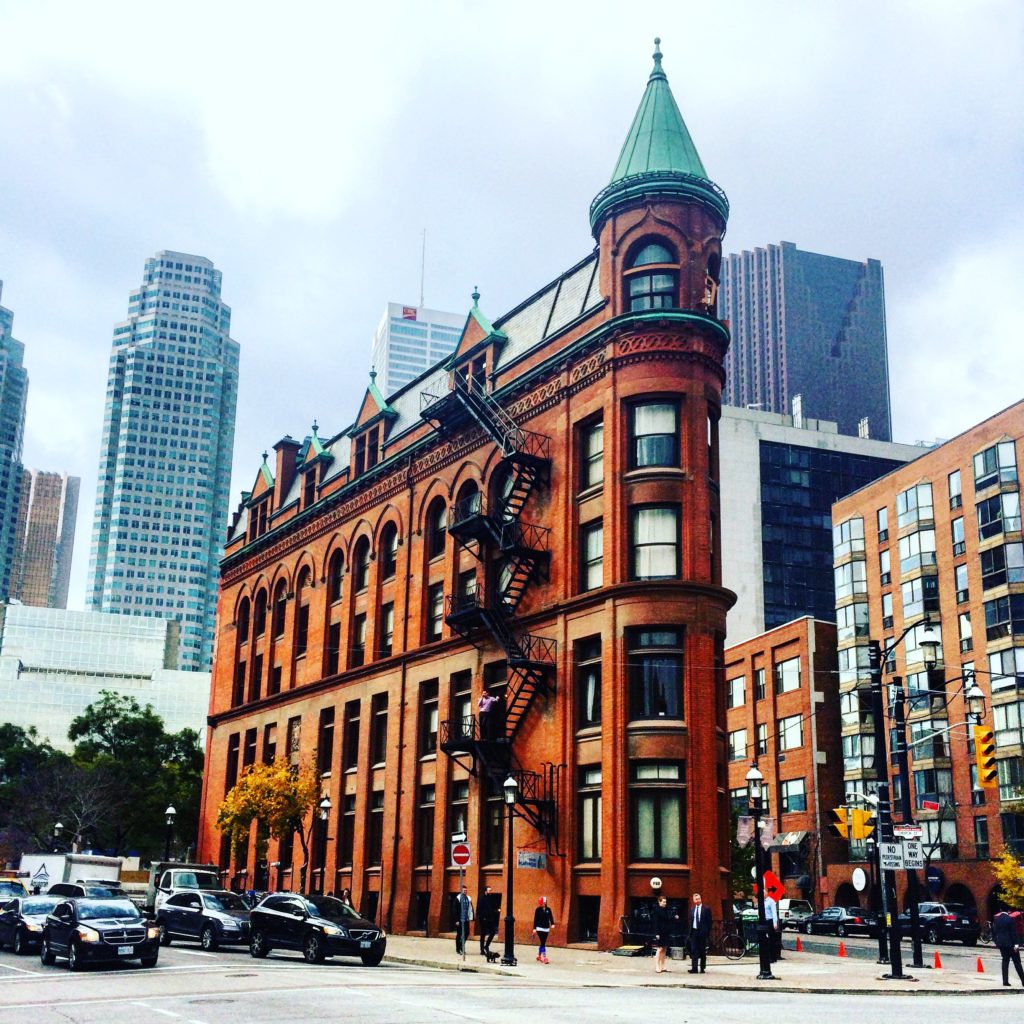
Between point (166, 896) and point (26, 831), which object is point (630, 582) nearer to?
point (166, 896)

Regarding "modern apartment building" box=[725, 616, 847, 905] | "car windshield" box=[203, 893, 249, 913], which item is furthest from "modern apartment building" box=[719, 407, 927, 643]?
"car windshield" box=[203, 893, 249, 913]

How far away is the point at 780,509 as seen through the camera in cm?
Answer: 11831

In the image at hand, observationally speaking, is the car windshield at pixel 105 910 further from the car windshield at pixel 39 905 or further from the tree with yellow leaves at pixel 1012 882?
the tree with yellow leaves at pixel 1012 882

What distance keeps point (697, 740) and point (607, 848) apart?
4183 millimetres

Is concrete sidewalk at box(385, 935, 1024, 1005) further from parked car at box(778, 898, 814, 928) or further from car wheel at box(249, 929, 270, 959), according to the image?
parked car at box(778, 898, 814, 928)

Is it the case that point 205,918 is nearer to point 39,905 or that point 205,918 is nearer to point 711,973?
point 39,905

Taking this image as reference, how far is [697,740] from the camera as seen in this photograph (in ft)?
124

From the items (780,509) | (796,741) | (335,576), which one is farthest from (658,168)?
(780,509)

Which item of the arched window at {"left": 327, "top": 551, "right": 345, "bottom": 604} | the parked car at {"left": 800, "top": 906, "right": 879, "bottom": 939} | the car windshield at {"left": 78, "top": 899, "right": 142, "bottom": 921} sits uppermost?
the arched window at {"left": 327, "top": 551, "right": 345, "bottom": 604}

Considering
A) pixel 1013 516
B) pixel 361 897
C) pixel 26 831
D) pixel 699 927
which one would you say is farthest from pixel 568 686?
pixel 26 831

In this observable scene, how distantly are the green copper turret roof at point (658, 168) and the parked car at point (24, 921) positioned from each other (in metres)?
27.7

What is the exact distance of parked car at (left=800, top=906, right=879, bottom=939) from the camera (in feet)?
193

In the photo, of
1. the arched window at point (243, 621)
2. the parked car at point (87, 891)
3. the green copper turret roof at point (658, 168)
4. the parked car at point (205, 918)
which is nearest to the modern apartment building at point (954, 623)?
the green copper turret roof at point (658, 168)

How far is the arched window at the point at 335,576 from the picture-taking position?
60.2 meters
